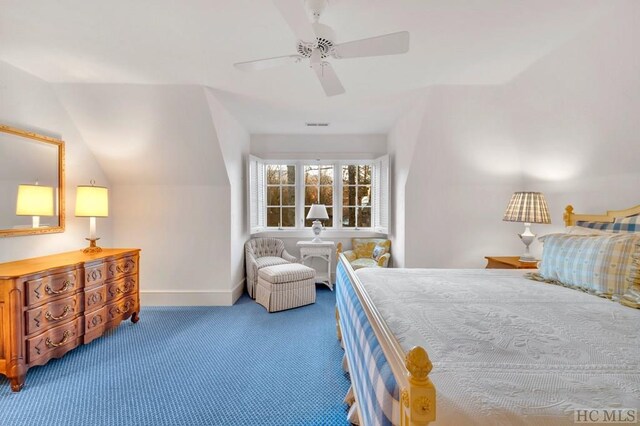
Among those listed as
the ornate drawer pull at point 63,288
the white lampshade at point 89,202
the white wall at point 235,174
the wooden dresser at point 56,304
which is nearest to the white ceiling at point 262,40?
the white wall at point 235,174

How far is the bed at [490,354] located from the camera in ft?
2.50

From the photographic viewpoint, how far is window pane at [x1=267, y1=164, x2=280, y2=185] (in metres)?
4.95

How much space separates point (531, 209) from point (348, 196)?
8.65 feet

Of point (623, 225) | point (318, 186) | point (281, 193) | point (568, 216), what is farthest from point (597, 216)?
point (281, 193)

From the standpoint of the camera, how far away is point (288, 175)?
4965 mm

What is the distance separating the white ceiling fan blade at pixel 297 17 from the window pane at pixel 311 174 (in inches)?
129

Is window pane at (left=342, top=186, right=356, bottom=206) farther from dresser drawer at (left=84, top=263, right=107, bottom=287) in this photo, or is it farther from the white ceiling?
dresser drawer at (left=84, top=263, right=107, bottom=287)

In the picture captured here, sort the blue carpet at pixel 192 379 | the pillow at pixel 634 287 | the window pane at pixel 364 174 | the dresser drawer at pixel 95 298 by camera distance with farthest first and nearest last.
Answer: the window pane at pixel 364 174
the dresser drawer at pixel 95 298
the blue carpet at pixel 192 379
the pillow at pixel 634 287

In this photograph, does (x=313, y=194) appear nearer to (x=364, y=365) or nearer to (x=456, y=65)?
(x=456, y=65)

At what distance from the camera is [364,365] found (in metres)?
1.20

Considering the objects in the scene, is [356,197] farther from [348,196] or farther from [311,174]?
[311,174]

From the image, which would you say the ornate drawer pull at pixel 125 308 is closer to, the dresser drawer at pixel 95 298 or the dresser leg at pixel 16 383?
the dresser drawer at pixel 95 298

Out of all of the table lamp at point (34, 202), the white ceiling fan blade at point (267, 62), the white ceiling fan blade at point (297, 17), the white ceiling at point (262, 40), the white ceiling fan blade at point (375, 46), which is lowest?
the table lamp at point (34, 202)

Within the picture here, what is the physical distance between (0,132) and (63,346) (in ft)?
6.10
